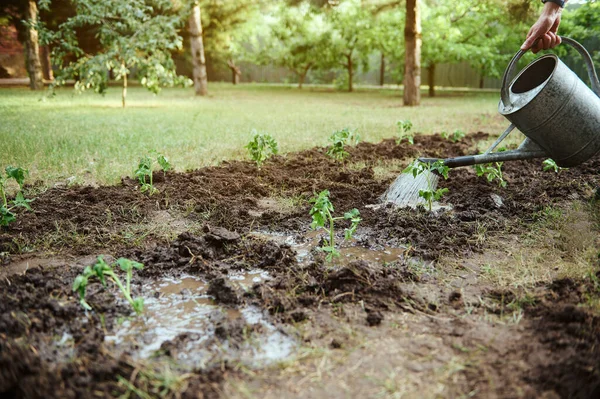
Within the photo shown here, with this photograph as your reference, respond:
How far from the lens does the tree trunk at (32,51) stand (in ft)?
46.3

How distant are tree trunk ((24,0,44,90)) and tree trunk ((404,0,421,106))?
10.6 m

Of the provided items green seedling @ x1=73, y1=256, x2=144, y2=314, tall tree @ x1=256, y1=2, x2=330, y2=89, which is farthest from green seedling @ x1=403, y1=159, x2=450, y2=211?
tall tree @ x1=256, y1=2, x2=330, y2=89

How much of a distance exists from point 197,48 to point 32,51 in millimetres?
4879

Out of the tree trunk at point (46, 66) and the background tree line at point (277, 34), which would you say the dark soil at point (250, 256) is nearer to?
the background tree line at point (277, 34)

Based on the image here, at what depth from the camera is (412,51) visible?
1158 centimetres

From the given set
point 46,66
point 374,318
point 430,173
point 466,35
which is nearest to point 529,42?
point 430,173

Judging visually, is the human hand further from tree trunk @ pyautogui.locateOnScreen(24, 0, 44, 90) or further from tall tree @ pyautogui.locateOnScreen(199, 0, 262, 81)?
tall tree @ pyautogui.locateOnScreen(199, 0, 262, 81)

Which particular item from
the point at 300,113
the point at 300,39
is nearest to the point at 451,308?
the point at 300,113

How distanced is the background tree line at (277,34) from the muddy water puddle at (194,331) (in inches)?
333

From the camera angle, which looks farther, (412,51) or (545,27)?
(412,51)

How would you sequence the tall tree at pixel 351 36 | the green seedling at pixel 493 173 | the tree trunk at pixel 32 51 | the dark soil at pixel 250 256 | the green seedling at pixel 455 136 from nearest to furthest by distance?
the dark soil at pixel 250 256 < the green seedling at pixel 493 173 < the green seedling at pixel 455 136 < the tree trunk at pixel 32 51 < the tall tree at pixel 351 36

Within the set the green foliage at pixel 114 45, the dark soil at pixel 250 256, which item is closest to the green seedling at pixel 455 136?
the dark soil at pixel 250 256

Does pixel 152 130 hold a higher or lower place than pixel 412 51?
lower

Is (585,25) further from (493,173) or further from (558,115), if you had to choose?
(558,115)
